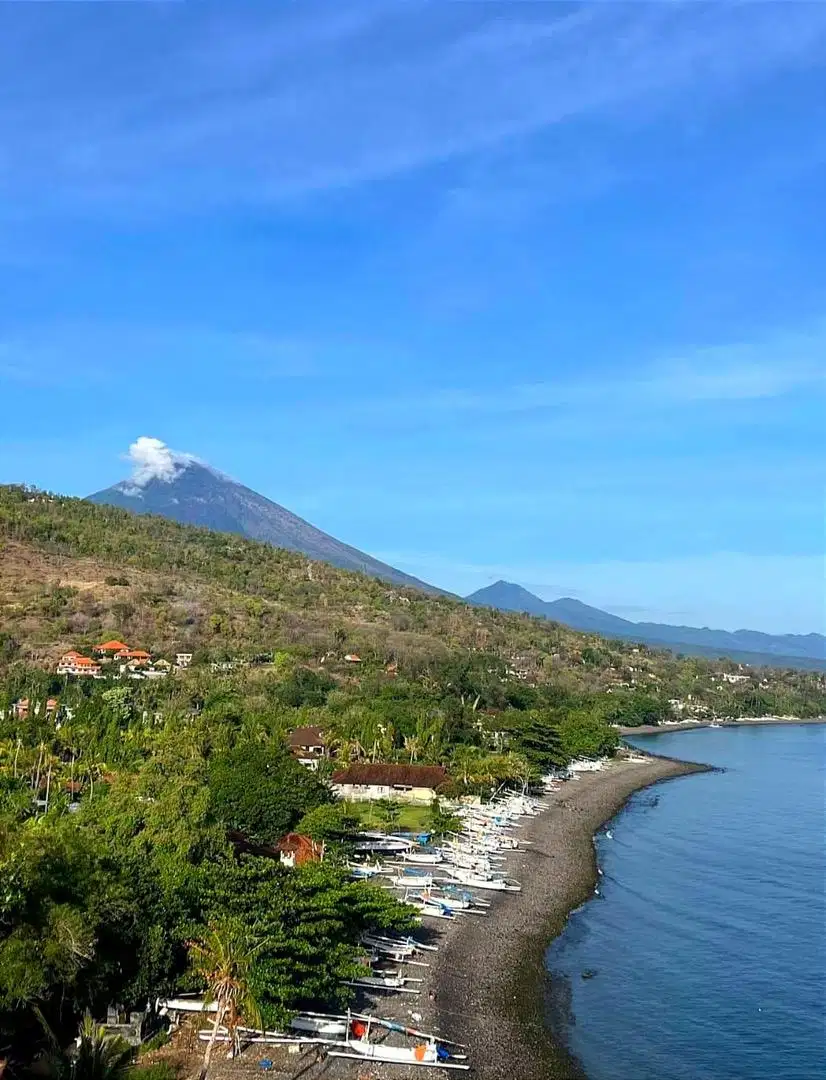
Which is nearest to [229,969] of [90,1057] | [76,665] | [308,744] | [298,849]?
[90,1057]

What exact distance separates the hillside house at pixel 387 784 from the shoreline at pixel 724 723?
62801mm

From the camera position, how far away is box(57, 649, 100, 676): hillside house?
87.4 meters

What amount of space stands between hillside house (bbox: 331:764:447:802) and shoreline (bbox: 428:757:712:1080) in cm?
702

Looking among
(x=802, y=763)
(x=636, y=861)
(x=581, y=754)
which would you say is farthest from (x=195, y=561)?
(x=636, y=861)

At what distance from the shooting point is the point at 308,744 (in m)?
66.0

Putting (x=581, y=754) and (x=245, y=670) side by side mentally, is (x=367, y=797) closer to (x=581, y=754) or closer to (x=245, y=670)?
(x=581, y=754)

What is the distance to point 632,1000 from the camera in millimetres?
→ 28281

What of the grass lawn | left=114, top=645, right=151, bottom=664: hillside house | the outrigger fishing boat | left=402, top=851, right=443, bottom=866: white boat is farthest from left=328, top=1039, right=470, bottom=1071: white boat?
left=114, top=645, right=151, bottom=664: hillside house

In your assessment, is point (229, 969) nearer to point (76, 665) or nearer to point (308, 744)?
point (308, 744)

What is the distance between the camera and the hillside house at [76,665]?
287 feet

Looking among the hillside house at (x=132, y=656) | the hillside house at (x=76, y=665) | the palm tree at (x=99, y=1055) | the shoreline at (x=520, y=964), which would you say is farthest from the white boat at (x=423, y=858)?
the hillside house at (x=132, y=656)

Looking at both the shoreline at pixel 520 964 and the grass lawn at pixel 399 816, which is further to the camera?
the grass lawn at pixel 399 816

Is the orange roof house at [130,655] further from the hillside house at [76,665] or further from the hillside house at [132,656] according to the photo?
the hillside house at [76,665]

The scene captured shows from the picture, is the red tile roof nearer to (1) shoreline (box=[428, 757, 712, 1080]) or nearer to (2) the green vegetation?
(2) the green vegetation
